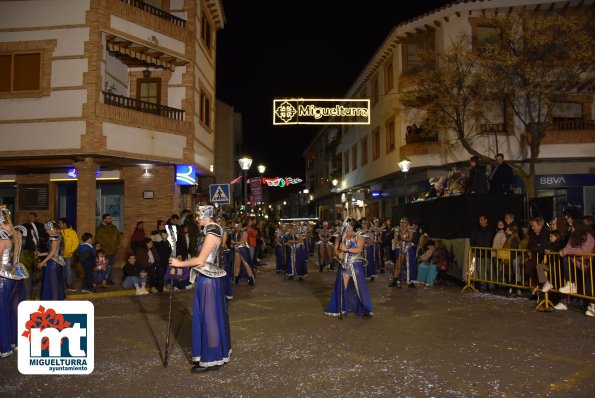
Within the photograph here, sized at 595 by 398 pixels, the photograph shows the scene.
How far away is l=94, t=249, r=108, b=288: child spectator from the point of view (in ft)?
45.8

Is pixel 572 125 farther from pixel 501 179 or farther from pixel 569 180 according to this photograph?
pixel 501 179

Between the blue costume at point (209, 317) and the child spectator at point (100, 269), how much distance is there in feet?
28.4

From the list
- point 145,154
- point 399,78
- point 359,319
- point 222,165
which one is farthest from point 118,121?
point 222,165

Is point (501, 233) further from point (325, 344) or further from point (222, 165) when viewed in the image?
point (222, 165)

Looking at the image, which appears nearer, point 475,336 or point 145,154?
point 475,336

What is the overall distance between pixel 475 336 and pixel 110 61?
1612 cm

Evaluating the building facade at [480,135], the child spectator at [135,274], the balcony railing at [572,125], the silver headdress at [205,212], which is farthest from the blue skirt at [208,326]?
the balcony railing at [572,125]

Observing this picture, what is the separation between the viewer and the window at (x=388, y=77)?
2931 centimetres

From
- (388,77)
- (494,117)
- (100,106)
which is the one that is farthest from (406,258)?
(388,77)

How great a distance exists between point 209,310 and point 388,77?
85.6ft

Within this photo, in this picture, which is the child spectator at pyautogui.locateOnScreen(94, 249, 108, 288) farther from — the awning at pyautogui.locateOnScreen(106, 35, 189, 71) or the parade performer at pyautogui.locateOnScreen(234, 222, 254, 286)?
the awning at pyautogui.locateOnScreen(106, 35, 189, 71)

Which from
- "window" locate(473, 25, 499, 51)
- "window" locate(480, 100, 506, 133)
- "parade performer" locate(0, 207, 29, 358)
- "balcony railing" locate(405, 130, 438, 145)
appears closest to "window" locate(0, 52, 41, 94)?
"parade performer" locate(0, 207, 29, 358)

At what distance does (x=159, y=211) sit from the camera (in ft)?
63.5

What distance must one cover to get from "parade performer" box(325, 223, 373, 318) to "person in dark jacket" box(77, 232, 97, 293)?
6883mm
